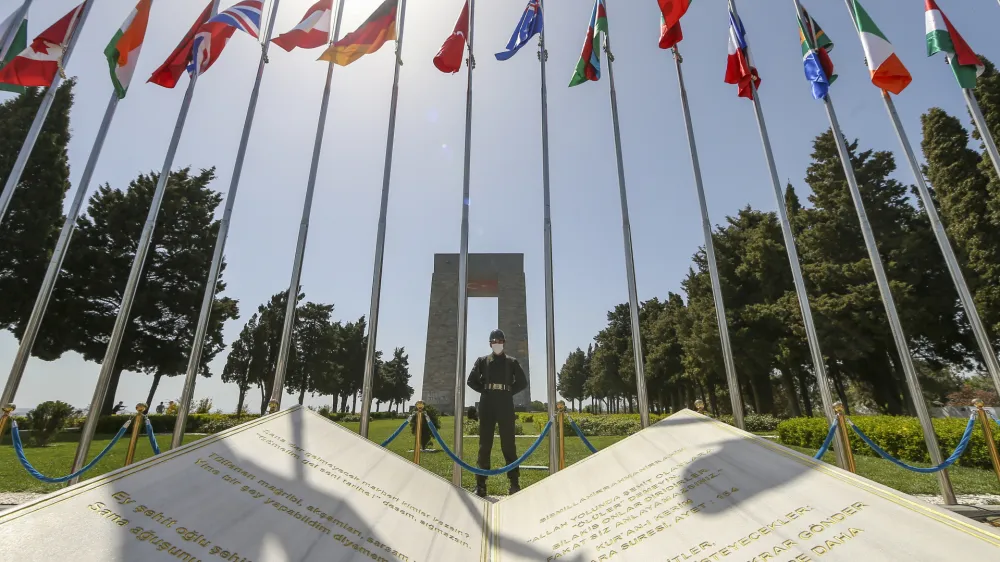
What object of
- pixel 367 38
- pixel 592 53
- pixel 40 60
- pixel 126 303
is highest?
pixel 367 38

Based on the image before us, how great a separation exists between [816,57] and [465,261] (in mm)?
5973

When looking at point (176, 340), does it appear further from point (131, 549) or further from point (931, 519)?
point (931, 519)

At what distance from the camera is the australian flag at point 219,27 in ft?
22.3

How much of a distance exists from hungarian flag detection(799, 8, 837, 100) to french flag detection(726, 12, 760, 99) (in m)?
0.69

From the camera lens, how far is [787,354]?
67.5 ft

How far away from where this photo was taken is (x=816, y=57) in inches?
259

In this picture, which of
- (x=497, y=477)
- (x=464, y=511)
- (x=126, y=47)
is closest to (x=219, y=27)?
(x=126, y=47)

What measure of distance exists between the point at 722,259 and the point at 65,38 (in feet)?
89.9

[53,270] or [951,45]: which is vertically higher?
[951,45]

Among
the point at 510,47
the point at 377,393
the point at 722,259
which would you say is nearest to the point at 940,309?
the point at 722,259

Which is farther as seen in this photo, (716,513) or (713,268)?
(713,268)

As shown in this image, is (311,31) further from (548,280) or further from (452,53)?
(548,280)

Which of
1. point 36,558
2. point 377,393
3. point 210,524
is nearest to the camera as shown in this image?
point 36,558

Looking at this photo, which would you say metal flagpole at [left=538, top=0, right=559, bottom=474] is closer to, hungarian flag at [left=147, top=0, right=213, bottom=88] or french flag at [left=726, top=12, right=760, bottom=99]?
french flag at [left=726, top=12, right=760, bottom=99]
